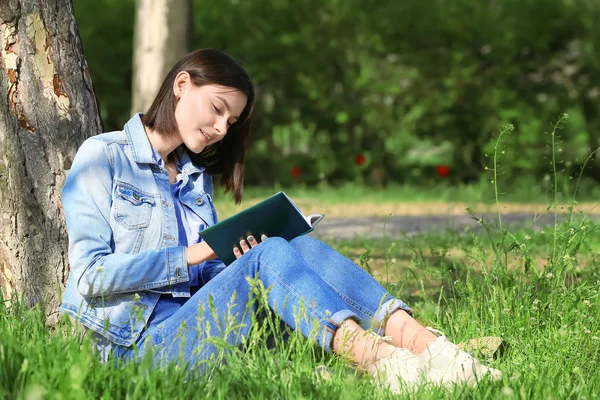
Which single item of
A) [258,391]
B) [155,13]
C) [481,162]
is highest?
[155,13]

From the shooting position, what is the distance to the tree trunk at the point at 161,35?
8.50m

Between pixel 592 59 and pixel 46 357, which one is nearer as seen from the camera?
pixel 46 357

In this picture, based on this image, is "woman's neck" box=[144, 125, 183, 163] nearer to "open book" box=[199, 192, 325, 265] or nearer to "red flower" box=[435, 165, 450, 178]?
"open book" box=[199, 192, 325, 265]

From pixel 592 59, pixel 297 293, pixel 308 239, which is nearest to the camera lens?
pixel 297 293

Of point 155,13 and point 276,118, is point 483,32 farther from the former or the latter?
point 155,13

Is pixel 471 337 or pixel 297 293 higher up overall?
pixel 297 293

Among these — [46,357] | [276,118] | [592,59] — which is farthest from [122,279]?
[592,59]

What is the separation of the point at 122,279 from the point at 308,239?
72 cm

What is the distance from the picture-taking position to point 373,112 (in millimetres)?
10695

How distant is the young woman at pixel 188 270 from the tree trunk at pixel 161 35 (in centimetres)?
513

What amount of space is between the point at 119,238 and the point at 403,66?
799cm

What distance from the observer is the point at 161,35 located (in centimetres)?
852

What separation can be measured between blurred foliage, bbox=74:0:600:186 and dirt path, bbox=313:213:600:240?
262cm

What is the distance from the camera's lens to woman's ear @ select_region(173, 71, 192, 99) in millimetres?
3412
